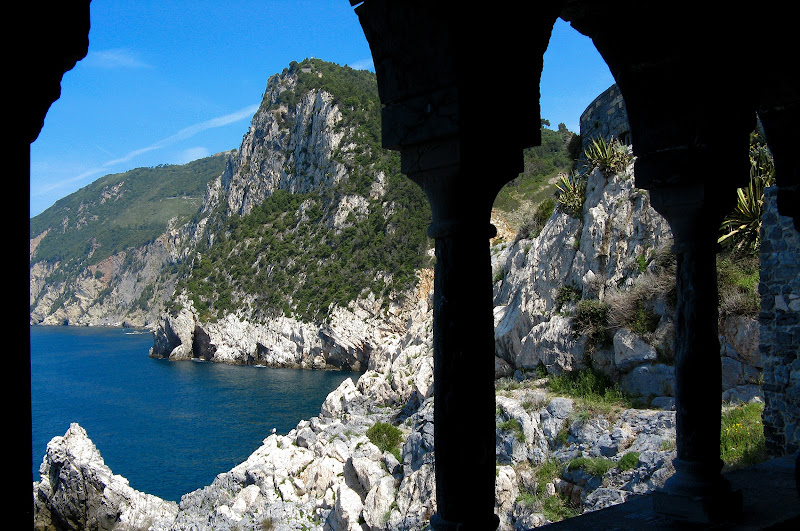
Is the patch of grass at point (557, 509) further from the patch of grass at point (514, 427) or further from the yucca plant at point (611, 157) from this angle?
the yucca plant at point (611, 157)

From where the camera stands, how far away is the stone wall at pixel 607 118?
16828mm

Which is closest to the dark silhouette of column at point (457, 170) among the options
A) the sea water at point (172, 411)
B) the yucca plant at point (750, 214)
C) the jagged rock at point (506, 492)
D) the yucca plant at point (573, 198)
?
the jagged rock at point (506, 492)

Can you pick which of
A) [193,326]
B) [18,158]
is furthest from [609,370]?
[193,326]

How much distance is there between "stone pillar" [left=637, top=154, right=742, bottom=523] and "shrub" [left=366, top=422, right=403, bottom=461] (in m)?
13.0

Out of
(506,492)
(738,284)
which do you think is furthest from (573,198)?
(506,492)

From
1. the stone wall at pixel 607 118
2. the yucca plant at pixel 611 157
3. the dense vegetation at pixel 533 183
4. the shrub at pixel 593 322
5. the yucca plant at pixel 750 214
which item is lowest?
the shrub at pixel 593 322

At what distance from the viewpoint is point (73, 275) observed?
132m

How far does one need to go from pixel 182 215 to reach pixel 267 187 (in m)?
69.3

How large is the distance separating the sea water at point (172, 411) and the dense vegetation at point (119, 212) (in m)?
65.0

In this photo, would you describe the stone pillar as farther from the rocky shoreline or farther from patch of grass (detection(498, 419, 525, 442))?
patch of grass (detection(498, 419, 525, 442))

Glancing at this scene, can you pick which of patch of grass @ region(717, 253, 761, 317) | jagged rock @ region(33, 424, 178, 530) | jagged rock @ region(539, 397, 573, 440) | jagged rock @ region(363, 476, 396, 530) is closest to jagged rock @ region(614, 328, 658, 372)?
jagged rock @ region(539, 397, 573, 440)

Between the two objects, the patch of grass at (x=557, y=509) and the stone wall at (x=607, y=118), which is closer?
the patch of grass at (x=557, y=509)

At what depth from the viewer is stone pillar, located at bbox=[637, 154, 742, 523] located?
383 cm

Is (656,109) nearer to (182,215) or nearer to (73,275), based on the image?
(182,215)
